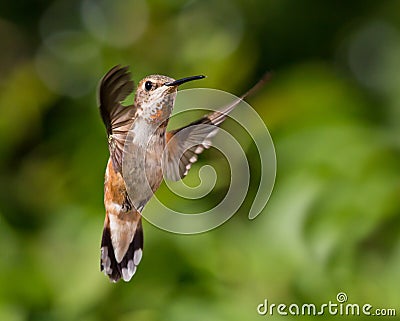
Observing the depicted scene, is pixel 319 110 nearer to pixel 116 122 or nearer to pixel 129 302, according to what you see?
pixel 129 302

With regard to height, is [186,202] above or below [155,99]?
below

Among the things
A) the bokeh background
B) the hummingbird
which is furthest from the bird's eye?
the bokeh background

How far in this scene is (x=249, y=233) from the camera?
976mm

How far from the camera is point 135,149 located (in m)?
0.23

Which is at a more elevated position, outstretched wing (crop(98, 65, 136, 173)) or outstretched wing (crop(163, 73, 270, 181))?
outstretched wing (crop(98, 65, 136, 173))

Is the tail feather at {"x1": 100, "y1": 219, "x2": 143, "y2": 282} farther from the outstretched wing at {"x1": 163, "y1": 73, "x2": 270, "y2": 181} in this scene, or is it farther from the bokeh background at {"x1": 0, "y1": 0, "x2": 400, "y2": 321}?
the bokeh background at {"x1": 0, "y1": 0, "x2": 400, "y2": 321}

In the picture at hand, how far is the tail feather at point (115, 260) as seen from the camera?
0.25 meters

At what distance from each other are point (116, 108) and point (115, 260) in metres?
0.07

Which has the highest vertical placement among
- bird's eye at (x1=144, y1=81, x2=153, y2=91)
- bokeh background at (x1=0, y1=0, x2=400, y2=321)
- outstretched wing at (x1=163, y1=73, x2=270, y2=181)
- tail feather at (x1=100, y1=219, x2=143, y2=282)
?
bird's eye at (x1=144, y1=81, x2=153, y2=91)

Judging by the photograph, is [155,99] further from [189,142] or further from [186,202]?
[186,202]

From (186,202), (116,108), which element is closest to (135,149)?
(116,108)

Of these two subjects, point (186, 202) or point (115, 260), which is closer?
point (115, 260)

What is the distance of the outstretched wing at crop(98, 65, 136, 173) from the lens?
0.22 m

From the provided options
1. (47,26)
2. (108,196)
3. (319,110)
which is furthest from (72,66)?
(108,196)
